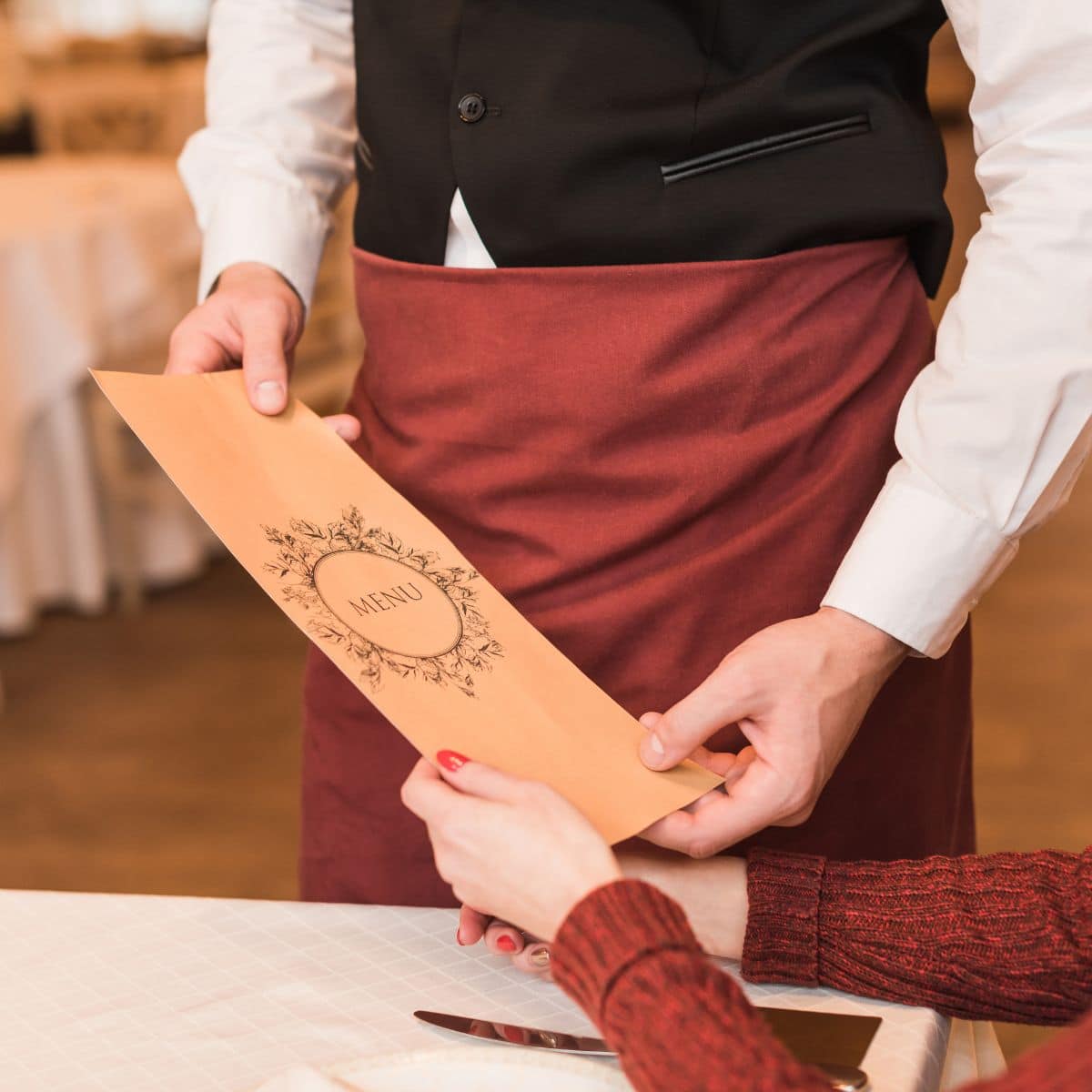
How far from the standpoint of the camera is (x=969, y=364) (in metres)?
0.91

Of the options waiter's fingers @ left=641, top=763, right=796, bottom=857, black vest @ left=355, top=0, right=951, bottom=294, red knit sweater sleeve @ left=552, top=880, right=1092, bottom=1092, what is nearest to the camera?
red knit sweater sleeve @ left=552, top=880, right=1092, bottom=1092

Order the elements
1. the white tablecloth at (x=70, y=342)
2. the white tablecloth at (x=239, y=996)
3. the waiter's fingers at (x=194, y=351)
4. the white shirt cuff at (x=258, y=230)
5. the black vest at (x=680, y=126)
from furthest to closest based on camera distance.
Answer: the white tablecloth at (x=70, y=342) → the white shirt cuff at (x=258, y=230) → the waiter's fingers at (x=194, y=351) → the black vest at (x=680, y=126) → the white tablecloth at (x=239, y=996)

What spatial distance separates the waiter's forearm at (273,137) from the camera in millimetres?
1242

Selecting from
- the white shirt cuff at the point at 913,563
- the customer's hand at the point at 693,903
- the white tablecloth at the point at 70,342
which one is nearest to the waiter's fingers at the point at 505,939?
the customer's hand at the point at 693,903

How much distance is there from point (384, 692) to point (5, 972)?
0.90 feet

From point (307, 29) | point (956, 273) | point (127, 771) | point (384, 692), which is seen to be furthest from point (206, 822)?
point (956, 273)

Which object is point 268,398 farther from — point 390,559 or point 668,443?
point 668,443

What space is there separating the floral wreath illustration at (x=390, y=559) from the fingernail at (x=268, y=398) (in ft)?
0.37

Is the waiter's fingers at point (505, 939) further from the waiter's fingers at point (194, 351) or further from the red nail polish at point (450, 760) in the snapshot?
the waiter's fingers at point (194, 351)

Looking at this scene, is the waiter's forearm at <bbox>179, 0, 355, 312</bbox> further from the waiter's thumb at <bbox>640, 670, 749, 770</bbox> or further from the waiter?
the waiter's thumb at <bbox>640, 670, 749, 770</bbox>

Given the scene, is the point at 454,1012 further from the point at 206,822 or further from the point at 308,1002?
the point at 206,822

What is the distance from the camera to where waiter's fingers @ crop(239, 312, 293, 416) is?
3.37 feet

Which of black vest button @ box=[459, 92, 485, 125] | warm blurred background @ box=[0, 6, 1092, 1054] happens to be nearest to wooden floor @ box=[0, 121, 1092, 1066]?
warm blurred background @ box=[0, 6, 1092, 1054]

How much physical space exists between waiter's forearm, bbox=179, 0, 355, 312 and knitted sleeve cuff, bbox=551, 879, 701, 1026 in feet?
2.41
